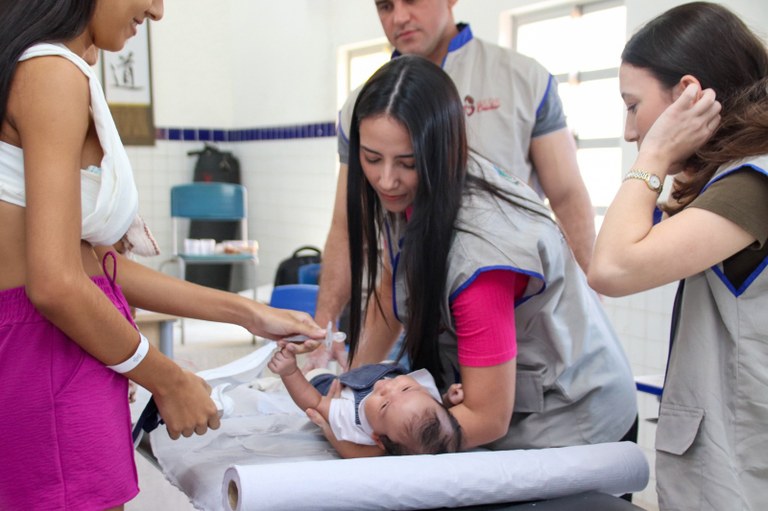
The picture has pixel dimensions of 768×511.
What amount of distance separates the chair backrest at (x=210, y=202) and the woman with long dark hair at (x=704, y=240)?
6188 mm

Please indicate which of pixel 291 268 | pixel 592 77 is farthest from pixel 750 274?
pixel 291 268

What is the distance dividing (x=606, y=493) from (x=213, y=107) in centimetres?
766

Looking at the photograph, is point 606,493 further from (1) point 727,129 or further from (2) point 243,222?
(2) point 243,222

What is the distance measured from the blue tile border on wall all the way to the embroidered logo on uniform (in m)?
4.77

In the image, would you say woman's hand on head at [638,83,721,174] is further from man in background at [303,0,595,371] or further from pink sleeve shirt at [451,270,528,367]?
man in background at [303,0,595,371]

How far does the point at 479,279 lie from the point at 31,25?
917 mm

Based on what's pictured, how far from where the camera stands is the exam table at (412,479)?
1.44 m

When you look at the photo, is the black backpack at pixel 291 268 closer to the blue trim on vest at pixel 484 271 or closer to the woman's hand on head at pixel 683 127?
the blue trim on vest at pixel 484 271

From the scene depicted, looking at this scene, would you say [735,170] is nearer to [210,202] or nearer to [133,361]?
[133,361]

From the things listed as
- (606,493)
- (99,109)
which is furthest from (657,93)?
(99,109)

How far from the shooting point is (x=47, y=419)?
4.29ft

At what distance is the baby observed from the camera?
5.80ft

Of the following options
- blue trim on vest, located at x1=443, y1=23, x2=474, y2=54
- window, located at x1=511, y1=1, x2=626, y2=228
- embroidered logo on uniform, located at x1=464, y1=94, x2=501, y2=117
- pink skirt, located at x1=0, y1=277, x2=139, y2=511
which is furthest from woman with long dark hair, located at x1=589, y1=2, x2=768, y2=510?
window, located at x1=511, y1=1, x2=626, y2=228

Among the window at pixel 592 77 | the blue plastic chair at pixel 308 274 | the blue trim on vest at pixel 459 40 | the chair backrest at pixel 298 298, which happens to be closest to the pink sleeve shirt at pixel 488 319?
the blue trim on vest at pixel 459 40
